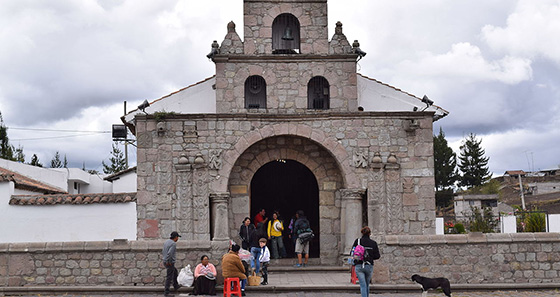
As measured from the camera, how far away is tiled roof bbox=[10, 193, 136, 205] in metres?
18.2

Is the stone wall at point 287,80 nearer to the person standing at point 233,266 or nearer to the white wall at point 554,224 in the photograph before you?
the person standing at point 233,266

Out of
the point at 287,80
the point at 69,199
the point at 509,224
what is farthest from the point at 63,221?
the point at 509,224

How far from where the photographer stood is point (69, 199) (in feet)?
60.5

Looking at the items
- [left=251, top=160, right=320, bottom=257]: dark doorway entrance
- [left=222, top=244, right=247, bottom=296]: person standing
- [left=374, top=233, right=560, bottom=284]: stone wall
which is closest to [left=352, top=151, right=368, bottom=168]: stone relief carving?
[left=251, top=160, right=320, bottom=257]: dark doorway entrance

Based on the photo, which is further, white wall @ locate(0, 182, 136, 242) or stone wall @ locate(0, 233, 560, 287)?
white wall @ locate(0, 182, 136, 242)

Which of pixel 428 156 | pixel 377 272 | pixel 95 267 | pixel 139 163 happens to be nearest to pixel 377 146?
pixel 428 156

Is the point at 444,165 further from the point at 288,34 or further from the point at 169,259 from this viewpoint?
the point at 169,259

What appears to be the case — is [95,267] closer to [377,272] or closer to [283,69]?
[377,272]

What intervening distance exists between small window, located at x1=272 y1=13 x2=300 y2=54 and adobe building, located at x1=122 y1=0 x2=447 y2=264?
30 mm

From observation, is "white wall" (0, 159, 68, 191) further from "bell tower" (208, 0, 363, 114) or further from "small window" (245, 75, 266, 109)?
"small window" (245, 75, 266, 109)

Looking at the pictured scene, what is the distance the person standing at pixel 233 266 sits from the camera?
40.4 ft

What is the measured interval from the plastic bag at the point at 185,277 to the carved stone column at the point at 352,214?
201 inches

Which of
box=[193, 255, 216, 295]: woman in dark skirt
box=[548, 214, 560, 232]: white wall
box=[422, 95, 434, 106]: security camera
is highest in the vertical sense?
box=[422, 95, 434, 106]: security camera

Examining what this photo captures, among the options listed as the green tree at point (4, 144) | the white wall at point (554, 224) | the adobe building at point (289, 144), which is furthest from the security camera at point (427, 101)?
the green tree at point (4, 144)
